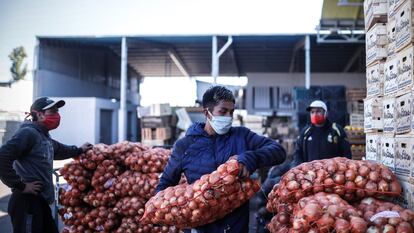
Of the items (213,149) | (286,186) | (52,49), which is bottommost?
(286,186)

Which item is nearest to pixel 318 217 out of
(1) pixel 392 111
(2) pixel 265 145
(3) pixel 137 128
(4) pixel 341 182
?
(4) pixel 341 182

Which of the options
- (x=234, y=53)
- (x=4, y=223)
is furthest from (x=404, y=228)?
(x=234, y=53)

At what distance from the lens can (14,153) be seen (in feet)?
12.9

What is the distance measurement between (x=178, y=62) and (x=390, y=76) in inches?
861

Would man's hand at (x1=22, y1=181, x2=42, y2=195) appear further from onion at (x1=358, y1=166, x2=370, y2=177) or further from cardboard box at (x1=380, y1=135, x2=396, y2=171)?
cardboard box at (x1=380, y1=135, x2=396, y2=171)

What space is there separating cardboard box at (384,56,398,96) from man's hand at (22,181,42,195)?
134 inches

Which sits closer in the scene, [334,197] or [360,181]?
[334,197]

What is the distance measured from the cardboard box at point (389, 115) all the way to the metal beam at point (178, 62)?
1799 centimetres

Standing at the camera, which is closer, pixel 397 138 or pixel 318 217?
pixel 318 217

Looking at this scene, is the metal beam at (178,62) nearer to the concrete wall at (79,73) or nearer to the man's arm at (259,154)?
the concrete wall at (79,73)

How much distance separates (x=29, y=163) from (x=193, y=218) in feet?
7.66

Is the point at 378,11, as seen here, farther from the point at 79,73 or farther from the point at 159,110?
the point at 79,73

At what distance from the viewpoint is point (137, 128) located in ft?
83.4

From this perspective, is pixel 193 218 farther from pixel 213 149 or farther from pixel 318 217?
pixel 318 217
